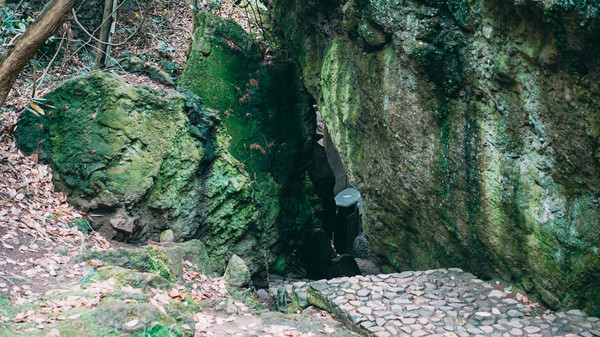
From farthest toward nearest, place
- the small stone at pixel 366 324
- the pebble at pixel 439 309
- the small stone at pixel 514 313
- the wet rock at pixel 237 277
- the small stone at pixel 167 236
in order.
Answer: the small stone at pixel 167 236 < the wet rock at pixel 237 277 < the small stone at pixel 514 313 < the small stone at pixel 366 324 < the pebble at pixel 439 309

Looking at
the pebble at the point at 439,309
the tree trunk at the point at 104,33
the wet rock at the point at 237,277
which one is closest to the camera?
the pebble at the point at 439,309

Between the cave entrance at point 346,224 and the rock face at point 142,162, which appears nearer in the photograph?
the rock face at point 142,162

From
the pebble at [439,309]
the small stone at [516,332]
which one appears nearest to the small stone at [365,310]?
the pebble at [439,309]

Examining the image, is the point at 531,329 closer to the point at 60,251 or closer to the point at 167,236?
the point at 167,236

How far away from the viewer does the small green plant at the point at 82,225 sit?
272 inches

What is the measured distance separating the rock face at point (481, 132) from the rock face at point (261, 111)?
8.77 feet

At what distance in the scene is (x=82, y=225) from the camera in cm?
701

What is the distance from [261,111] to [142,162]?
4.72 m

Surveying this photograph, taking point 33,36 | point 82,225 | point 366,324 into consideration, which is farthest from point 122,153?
point 366,324

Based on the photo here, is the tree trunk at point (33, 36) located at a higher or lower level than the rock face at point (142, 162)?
higher

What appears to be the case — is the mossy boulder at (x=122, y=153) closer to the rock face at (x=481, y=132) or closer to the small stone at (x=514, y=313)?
the rock face at (x=481, y=132)

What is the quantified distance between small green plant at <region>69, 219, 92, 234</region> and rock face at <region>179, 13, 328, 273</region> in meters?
4.68

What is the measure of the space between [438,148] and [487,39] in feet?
6.40

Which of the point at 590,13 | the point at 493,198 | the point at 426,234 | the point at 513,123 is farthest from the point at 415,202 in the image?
the point at 590,13
